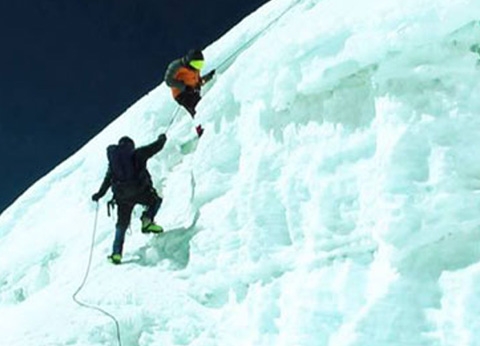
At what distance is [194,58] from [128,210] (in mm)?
1896

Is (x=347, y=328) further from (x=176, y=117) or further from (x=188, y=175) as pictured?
(x=176, y=117)

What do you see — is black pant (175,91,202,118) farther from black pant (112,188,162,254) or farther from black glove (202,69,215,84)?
black pant (112,188,162,254)

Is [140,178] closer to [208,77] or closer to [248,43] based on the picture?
[208,77]

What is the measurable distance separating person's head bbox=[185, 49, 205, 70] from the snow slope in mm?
340

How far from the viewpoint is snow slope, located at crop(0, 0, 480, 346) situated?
740 cm

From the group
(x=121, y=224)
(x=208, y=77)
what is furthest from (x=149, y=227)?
(x=208, y=77)

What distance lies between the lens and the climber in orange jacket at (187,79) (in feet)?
34.5

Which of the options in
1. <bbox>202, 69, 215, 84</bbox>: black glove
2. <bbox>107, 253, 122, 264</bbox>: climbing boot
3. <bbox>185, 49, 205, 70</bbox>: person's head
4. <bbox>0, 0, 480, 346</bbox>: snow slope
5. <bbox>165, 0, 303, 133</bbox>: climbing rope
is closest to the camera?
<bbox>0, 0, 480, 346</bbox>: snow slope

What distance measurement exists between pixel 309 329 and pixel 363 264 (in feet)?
2.29

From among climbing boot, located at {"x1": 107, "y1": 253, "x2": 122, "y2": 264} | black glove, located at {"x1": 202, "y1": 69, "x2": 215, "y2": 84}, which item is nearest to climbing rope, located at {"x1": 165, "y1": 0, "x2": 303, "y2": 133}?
black glove, located at {"x1": 202, "y1": 69, "x2": 215, "y2": 84}

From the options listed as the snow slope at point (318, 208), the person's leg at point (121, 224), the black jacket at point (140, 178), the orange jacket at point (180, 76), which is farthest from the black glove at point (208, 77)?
the person's leg at point (121, 224)

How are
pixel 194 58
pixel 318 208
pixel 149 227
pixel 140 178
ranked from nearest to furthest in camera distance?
pixel 318 208
pixel 140 178
pixel 149 227
pixel 194 58

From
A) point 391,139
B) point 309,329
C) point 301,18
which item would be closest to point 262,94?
point 301,18

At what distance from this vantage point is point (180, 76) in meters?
10.7
